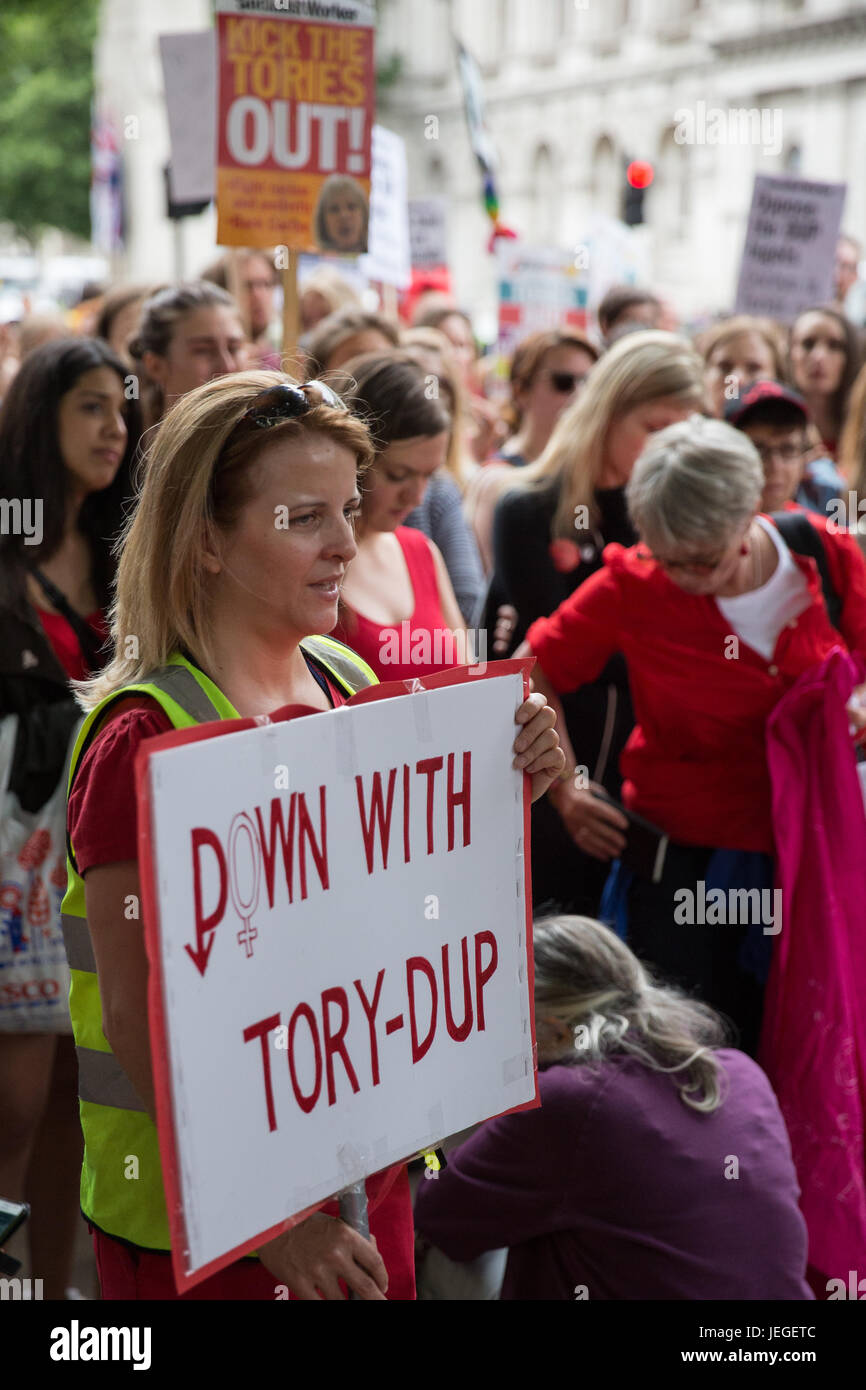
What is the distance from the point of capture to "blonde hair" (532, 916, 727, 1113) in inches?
99.0

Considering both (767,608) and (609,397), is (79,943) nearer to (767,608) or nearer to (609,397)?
(767,608)

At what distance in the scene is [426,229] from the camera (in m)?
9.92

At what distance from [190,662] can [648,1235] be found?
1.25 metres

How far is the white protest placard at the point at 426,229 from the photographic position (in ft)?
32.4

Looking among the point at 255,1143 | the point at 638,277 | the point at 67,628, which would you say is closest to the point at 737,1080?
the point at 255,1143

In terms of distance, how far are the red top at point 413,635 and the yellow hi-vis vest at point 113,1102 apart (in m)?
1.28

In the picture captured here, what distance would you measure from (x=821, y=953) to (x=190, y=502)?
5.85 feet

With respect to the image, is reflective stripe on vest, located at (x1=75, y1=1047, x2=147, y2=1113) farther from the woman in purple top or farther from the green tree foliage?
the green tree foliage

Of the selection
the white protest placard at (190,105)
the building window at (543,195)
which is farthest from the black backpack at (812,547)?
the building window at (543,195)

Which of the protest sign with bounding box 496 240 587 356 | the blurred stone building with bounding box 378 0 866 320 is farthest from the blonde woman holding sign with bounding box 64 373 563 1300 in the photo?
the blurred stone building with bounding box 378 0 866 320

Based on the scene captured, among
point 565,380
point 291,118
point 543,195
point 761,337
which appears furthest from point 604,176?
point 291,118

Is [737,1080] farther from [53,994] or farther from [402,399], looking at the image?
[402,399]

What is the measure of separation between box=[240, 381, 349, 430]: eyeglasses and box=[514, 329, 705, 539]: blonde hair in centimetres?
226

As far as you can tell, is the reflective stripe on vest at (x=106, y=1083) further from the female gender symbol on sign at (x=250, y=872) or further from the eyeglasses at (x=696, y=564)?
the eyeglasses at (x=696, y=564)
